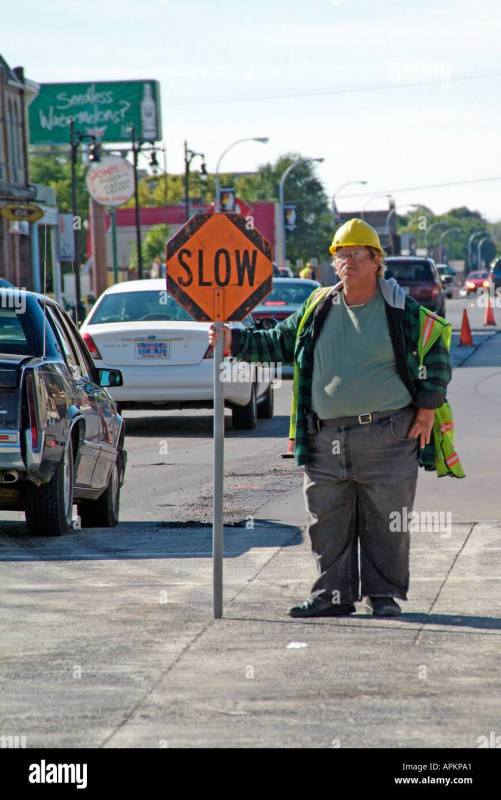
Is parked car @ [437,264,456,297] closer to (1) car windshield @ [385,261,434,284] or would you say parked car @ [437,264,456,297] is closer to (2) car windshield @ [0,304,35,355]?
(1) car windshield @ [385,261,434,284]

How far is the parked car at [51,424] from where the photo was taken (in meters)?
9.21

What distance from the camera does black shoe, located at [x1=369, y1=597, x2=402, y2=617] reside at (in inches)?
286

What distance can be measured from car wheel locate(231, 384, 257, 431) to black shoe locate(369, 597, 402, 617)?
1000 cm

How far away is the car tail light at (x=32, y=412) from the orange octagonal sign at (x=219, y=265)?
213 cm

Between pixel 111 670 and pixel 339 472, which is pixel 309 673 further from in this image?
pixel 339 472

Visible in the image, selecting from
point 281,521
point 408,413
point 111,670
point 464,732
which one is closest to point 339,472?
point 408,413

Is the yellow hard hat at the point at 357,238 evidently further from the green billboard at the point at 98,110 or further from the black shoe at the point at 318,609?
the green billboard at the point at 98,110

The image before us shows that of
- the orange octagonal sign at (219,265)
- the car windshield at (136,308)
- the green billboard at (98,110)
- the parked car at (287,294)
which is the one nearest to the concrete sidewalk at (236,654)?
the orange octagonal sign at (219,265)

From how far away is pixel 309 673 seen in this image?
6.25m

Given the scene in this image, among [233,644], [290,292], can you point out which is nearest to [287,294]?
[290,292]

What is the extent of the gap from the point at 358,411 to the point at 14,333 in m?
3.52

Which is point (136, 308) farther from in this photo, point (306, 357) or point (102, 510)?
point (306, 357)

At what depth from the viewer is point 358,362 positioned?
7.07 meters

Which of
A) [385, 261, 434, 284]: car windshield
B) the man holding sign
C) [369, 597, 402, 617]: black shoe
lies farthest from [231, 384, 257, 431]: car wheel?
[385, 261, 434, 284]: car windshield
